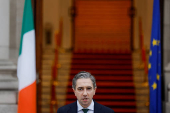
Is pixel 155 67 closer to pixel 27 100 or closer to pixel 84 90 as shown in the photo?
pixel 27 100

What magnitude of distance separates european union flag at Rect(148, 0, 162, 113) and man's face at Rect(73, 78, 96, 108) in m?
2.13

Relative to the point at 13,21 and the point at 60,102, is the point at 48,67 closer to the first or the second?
the point at 60,102

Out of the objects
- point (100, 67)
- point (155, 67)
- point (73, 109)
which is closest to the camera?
point (73, 109)

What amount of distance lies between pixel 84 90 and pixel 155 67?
2214 millimetres

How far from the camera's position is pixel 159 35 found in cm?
468

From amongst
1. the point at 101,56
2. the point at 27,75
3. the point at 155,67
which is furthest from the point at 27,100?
the point at 101,56

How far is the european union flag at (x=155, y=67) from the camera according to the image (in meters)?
4.59

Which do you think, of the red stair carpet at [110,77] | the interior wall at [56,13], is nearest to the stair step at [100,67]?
the red stair carpet at [110,77]

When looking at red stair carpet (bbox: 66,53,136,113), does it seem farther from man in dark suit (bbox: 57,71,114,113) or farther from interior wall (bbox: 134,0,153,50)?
man in dark suit (bbox: 57,71,114,113)

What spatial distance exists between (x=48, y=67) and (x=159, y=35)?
6539mm

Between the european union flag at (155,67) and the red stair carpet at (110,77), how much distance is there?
3.72 m

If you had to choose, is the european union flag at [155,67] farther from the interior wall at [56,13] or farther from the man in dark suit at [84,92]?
the interior wall at [56,13]

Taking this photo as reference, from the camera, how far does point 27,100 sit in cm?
432

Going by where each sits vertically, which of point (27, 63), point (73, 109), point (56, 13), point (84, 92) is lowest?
point (73, 109)
